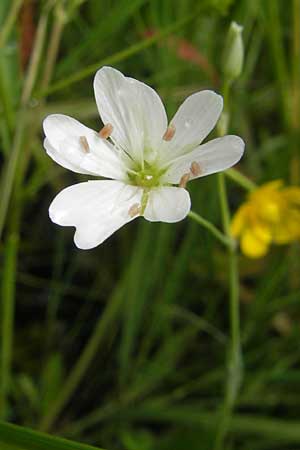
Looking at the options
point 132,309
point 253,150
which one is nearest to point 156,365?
point 132,309

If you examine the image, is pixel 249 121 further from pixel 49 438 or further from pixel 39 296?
pixel 49 438

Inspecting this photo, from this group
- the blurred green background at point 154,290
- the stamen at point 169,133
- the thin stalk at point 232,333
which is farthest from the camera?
the blurred green background at point 154,290

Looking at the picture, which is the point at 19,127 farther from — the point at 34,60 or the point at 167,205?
the point at 167,205

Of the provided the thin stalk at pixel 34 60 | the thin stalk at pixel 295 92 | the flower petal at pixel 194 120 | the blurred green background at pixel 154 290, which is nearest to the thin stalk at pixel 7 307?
the blurred green background at pixel 154 290

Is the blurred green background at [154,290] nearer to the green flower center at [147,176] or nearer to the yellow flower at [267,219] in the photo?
the yellow flower at [267,219]

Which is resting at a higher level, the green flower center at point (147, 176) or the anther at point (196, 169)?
the anther at point (196, 169)

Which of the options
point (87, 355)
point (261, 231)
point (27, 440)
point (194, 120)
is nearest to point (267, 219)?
point (261, 231)

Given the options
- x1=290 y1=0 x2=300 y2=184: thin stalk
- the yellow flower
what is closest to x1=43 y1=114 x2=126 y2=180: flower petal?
the yellow flower
